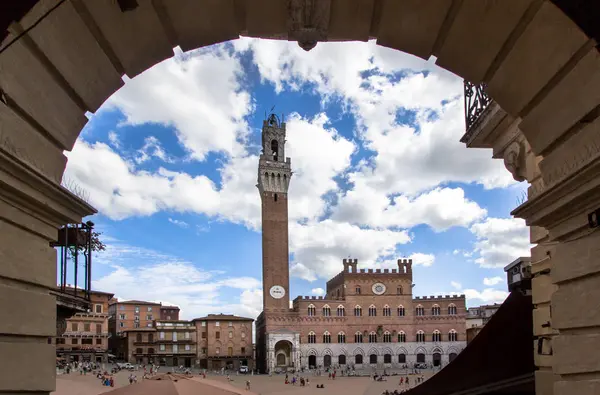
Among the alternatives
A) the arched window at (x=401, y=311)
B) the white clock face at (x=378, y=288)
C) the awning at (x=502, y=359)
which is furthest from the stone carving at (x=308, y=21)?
the arched window at (x=401, y=311)

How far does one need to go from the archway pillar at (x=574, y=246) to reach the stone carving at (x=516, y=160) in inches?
129

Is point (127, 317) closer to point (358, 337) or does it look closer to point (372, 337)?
point (358, 337)

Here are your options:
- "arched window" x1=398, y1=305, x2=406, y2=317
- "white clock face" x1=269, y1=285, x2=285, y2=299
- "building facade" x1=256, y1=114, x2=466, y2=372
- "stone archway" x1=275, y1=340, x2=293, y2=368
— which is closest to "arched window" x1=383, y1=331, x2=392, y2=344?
"building facade" x1=256, y1=114, x2=466, y2=372

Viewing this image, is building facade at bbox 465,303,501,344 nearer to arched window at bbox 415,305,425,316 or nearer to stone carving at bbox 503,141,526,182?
arched window at bbox 415,305,425,316

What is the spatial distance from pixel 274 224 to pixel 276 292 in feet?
29.6

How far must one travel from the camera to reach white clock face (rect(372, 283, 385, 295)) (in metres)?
76.0

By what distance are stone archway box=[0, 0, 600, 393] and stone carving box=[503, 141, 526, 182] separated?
322 cm

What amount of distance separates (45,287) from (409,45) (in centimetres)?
363

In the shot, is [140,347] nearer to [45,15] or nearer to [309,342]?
[309,342]

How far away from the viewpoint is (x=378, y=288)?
76.1 meters

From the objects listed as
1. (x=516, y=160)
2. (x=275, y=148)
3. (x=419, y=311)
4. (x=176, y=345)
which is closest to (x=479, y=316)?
(x=419, y=311)

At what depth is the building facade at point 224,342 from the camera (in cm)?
7981

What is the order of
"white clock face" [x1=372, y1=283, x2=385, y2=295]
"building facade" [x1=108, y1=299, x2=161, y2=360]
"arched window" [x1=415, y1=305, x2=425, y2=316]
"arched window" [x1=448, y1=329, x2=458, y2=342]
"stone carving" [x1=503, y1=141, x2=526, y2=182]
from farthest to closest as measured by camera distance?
"building facade" [x1=108, y1=299, x2=161, y2=360]
"white clock face" [x1=372, y1=283, x2=385, y2=295]
"arched window" [x1=415, y1=305, x2=425, y2=316]
"arched window" [x1=448, y1=329, x2=458, y2=342]
"stone carving" [x1=503, y1=141, x2=526, y2=182]

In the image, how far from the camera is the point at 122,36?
15.0 feet
